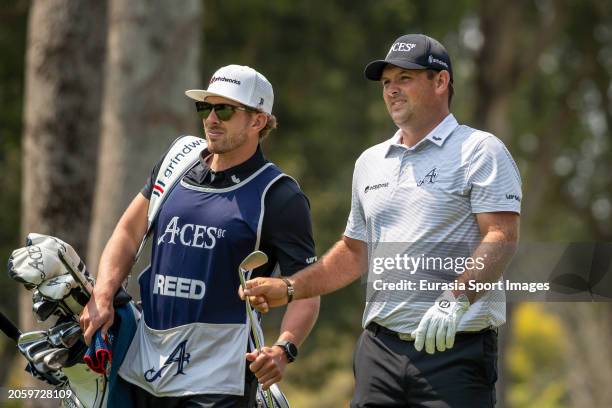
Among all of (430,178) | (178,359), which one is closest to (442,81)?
(430,178)

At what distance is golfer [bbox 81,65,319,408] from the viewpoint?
5.49 metres

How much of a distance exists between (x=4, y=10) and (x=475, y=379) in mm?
15136

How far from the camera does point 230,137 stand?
5.69 m

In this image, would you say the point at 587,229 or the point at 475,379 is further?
the point at 587,229

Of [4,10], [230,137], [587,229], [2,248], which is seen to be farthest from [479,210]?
[587,229]

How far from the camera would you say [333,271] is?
571cm

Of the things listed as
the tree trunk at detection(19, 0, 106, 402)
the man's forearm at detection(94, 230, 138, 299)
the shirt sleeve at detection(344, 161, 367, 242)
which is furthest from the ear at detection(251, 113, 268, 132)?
the tree trunk at detection(19, 0, 106, 402)

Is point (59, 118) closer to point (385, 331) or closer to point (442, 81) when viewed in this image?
point (442, 81)

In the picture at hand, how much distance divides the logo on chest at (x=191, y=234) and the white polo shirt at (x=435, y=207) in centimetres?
72

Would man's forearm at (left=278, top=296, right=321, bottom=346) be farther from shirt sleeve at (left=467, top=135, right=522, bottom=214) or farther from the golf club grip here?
the golf club grip

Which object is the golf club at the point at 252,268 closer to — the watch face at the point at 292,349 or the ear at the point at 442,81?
the watch face at the point at 292,349

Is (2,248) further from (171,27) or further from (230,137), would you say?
(230,137)

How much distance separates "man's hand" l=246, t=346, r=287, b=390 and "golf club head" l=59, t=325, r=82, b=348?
867 millimetres

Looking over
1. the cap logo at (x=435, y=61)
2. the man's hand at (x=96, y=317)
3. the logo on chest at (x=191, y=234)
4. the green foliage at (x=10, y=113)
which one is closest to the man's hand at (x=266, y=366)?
the logo on chest at (x=191, y=234)
